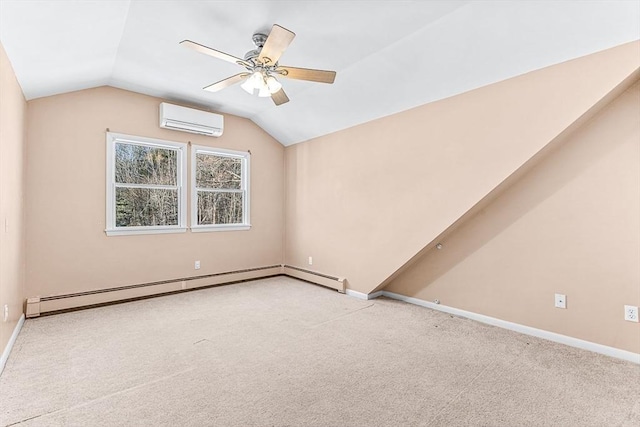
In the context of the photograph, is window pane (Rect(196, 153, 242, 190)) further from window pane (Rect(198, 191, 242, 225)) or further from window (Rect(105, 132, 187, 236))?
window (Rect(105, 132, 187, 236))

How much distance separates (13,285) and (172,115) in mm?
2504

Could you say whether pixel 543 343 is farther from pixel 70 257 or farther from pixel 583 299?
pixel 70 257

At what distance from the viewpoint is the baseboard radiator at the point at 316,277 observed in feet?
14.6

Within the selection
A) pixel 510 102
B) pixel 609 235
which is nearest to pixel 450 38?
pixel 510 102

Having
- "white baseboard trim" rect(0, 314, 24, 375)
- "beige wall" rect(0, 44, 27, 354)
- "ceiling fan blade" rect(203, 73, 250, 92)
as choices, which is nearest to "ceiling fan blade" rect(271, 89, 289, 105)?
"ceiling fan blade" rect(203, 73, 250, 92)

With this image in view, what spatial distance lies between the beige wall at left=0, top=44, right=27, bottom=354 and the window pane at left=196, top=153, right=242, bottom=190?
77.7 inches

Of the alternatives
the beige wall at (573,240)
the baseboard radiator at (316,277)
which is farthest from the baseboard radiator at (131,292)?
the beige wall at (573,240)

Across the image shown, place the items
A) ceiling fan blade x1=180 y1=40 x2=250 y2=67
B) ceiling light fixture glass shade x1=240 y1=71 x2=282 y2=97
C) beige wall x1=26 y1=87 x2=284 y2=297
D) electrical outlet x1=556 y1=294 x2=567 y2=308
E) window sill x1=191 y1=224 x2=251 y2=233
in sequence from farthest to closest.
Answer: window sill x1=191 y1=224 x2=251 y2=233 < beige wall x1=26 y1=87 x2=284 y2=297 < electrical outlet x1=556 y1=294 x2=567 y2=308 < ceiling light fixture glass shade x1=240 y1=71 x2=282 y2=97 < ceiling fan blade x1=180 y1=40 x2=250 y2=67

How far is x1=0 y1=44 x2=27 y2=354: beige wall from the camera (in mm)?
2412

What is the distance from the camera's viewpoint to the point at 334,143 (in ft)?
15.3

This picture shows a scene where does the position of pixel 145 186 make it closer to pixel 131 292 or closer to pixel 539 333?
pixel 131 292

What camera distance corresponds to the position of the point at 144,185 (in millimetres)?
4273

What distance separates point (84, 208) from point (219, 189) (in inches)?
68.1

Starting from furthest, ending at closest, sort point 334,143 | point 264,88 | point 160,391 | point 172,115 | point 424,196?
point 334,143
point 172,115
point 424,196
point 264,88
point 160,391
